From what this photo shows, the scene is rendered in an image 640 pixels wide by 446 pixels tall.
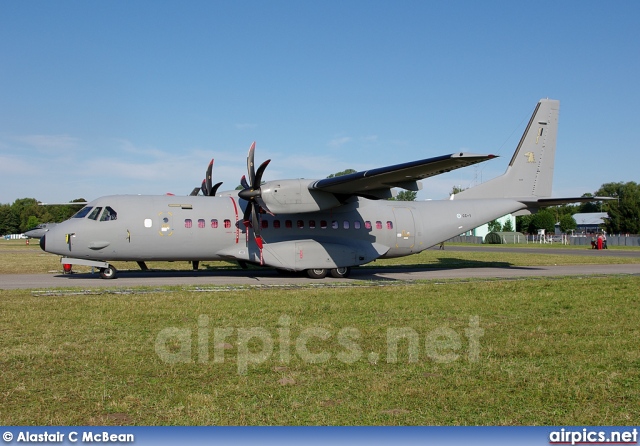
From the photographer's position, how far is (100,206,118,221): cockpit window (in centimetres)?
2039

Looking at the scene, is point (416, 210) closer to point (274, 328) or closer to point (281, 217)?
point (281, 217)

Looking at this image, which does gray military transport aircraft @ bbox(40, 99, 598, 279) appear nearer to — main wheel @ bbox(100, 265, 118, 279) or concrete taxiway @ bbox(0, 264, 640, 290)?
main wheel @ bbox(100, 265, 118, 279)

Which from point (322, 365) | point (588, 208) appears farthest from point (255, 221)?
point (588, 208)

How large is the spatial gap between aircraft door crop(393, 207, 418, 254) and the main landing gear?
2.82m

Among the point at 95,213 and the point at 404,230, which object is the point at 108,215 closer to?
the point at 95,213

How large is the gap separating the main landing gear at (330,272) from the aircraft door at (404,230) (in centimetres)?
282

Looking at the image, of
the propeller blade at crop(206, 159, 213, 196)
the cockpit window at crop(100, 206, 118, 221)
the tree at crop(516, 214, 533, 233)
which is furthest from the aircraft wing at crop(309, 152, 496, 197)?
the tree at crop(516, 214, 533, 233)

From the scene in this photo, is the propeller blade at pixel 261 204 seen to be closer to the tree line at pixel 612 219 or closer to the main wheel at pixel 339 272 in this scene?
the main wheel at pixel 339 272

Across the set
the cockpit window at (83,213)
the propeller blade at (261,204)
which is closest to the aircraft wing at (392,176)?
the propeller blade at (261,204)

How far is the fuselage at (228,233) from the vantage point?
798 inches

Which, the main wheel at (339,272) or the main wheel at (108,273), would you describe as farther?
the main wheel at (339,272)

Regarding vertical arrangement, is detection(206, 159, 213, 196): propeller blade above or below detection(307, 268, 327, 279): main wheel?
above

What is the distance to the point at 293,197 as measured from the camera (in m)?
20.7

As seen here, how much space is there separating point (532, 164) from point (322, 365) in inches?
838
